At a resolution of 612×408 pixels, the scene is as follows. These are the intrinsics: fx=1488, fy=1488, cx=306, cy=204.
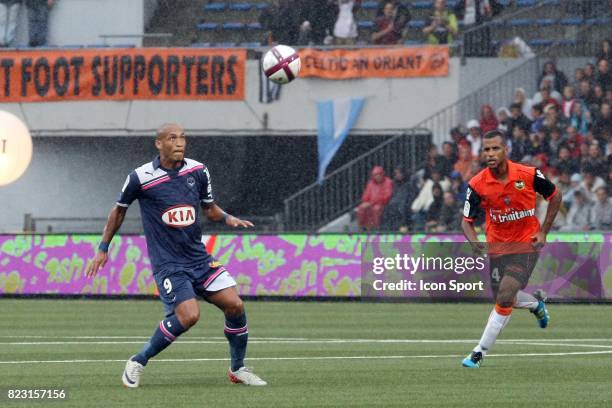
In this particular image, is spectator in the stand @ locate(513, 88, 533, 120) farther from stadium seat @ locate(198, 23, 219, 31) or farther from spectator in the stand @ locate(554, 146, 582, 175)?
stadium seat @ locate(198, 23, 219, 31)

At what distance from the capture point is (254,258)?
86.5 feet

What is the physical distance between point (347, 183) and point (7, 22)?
8.90 metres

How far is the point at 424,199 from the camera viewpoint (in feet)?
92.2

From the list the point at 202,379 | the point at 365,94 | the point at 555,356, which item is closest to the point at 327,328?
the point at 555,356

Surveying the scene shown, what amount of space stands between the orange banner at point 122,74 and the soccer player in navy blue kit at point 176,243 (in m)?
20.6

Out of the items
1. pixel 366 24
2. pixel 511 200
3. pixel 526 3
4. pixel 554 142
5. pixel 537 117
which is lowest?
pixel 554 142

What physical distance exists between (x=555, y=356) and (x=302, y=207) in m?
17.0

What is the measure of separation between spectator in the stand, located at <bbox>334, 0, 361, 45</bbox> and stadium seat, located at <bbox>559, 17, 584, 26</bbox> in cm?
450

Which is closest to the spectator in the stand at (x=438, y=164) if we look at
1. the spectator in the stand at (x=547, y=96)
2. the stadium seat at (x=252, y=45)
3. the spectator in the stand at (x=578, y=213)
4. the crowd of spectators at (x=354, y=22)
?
the spectator in the stand at (x=547, y=96)

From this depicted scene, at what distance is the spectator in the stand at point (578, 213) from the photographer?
26188 millimetres

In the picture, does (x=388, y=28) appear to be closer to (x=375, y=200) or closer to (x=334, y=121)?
(x=334, y=121)

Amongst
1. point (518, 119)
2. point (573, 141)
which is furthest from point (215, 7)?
point (573, 141)

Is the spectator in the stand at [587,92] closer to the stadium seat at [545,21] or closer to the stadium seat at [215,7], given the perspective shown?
the stadium seat at [545,21]

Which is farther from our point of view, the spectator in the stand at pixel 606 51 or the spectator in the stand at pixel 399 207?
the spectator in the stand at pixel 606 51
